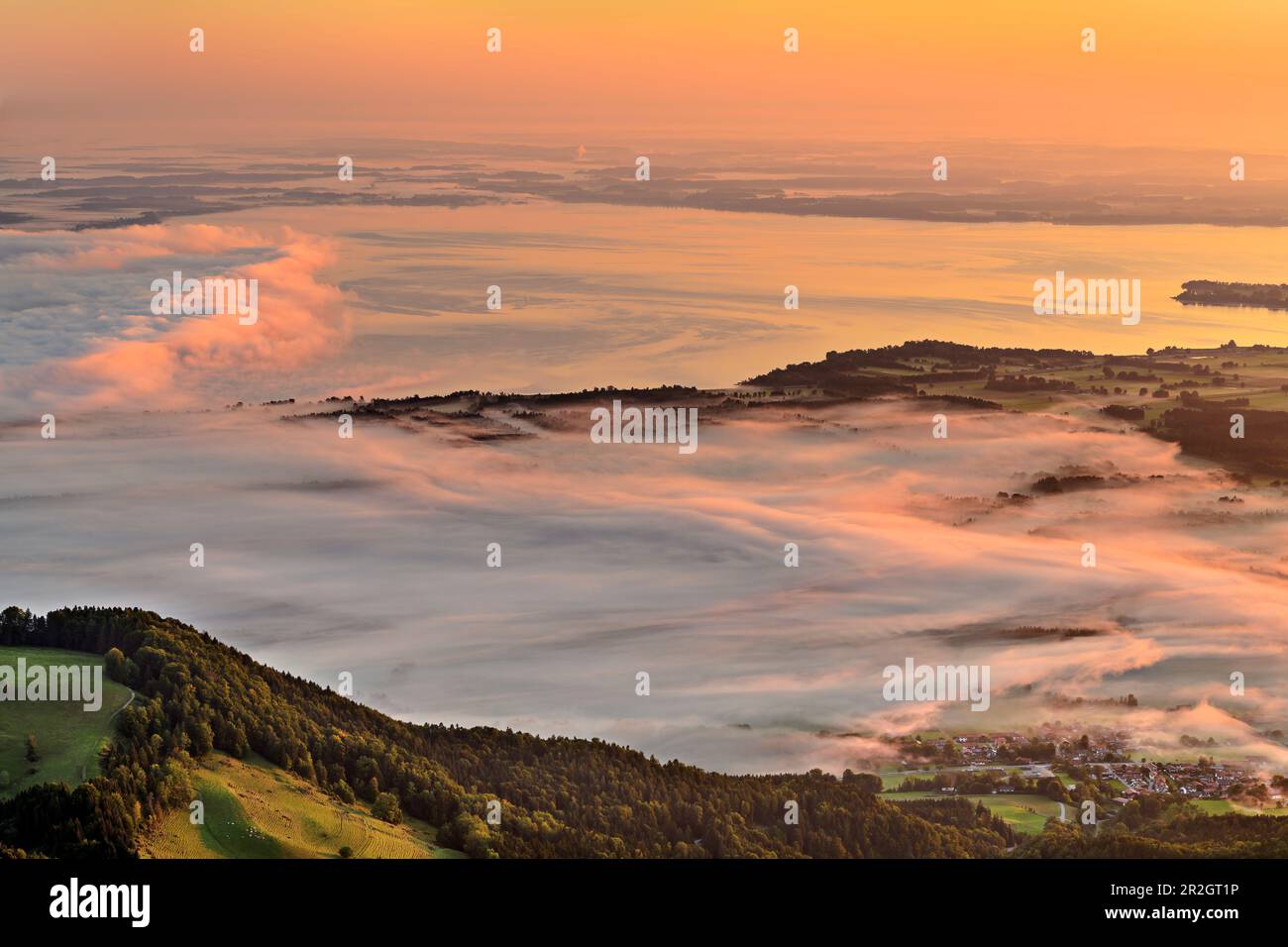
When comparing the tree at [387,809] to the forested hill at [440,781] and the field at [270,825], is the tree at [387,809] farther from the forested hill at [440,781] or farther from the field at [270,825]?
the forested hill at [440,781]

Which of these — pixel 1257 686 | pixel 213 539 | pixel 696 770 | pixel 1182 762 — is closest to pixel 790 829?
pixel 696 770

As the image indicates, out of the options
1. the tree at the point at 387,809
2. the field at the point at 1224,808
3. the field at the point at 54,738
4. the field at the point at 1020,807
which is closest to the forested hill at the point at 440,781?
the field at the point at 54,738

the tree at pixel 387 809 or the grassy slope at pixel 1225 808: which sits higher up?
the tree at pixel 387 809

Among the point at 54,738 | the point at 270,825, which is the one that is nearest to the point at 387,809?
the point at 270,825
